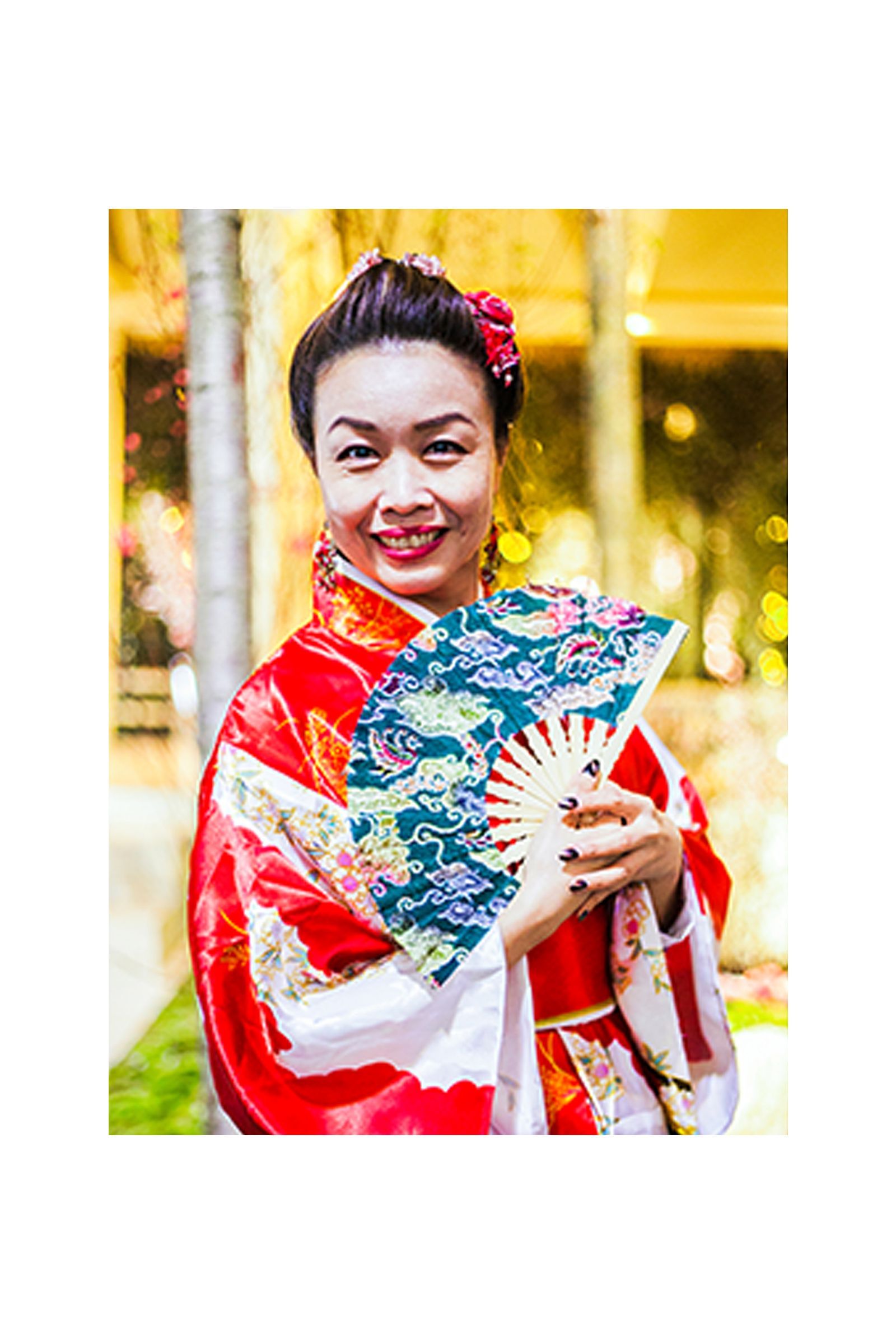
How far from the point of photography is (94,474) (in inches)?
103

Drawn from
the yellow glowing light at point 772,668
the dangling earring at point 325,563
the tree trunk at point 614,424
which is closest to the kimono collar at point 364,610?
the dangling earring at point 325,563

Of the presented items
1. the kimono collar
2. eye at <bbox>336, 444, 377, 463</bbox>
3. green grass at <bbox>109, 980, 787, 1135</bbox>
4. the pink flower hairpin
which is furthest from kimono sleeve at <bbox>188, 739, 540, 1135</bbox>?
the pink flower hairpin

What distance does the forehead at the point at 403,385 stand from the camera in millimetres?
2457

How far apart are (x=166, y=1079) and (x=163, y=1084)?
0.01 m

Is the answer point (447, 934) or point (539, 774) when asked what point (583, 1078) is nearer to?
point (447, 934)

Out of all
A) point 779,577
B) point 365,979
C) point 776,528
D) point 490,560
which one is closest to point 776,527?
point 776,528

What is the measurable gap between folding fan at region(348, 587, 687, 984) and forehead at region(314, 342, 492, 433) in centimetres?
44

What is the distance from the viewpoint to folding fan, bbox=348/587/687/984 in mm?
2414

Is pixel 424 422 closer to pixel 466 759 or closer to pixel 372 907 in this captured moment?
pixel 466 759

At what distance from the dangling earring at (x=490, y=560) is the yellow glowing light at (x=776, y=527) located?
622mm

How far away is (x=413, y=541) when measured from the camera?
2.48m

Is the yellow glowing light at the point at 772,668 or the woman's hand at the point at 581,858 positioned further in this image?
the yellow glowing light at the point at 772,668

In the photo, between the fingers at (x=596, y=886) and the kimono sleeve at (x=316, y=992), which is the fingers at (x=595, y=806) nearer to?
the fingers at (x=596, y=886)

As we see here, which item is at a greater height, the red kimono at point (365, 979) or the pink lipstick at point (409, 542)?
the pink lipstick at point (409, 542)
